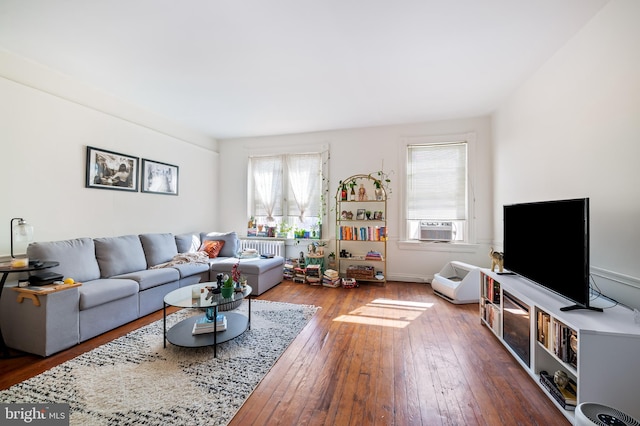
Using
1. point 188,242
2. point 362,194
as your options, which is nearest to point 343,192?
point 362,194

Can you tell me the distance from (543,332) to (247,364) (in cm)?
216

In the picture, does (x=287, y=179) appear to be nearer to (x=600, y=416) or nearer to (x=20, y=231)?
(x=20, y=231)

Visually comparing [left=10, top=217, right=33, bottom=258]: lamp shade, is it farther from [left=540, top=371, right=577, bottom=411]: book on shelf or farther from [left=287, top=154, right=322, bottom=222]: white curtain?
[left=540, top=371, right=577, bottom=411]: book on shelf

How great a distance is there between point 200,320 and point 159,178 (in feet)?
9.25

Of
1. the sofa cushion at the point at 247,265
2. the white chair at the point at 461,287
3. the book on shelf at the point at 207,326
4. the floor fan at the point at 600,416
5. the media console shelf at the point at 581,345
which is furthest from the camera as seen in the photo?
the sofa cushion at the point at 247,265

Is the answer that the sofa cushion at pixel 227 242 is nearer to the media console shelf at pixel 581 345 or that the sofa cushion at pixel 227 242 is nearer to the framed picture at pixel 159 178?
the framed picture at pixel 159 178

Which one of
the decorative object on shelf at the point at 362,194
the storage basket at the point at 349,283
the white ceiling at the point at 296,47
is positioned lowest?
the storage basket at the point at 349,283

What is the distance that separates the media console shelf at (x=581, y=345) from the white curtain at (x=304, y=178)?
11.7 feet

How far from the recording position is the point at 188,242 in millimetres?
4480

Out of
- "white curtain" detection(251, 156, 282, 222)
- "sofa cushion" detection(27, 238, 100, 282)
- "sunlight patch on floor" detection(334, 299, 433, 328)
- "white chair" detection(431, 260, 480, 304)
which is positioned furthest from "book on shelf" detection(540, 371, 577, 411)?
"white curtain" detection(251, 156, 282, 222)

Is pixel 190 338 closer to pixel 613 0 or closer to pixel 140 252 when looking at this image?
pixel 140 252

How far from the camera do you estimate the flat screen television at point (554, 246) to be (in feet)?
5.47

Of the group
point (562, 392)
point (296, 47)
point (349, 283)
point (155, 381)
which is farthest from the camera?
point (349, 283)

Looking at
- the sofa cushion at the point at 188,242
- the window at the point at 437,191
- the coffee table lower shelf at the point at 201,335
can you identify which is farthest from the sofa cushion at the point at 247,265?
the window at the point at 437,191
